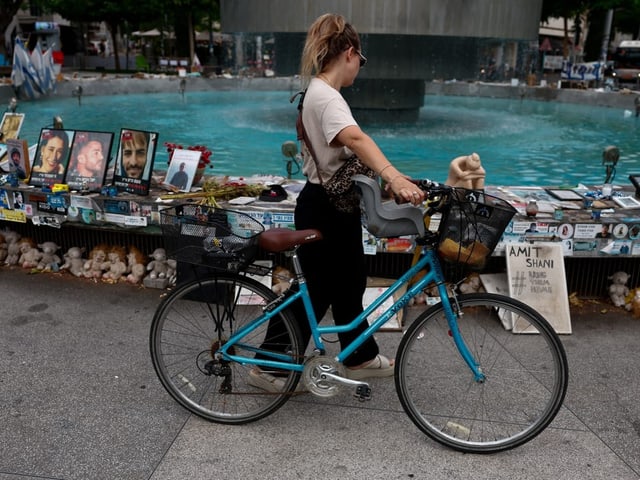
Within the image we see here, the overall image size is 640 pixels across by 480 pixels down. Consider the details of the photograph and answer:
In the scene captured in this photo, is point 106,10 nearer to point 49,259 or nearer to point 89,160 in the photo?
point 89,160

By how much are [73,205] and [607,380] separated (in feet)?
14.6

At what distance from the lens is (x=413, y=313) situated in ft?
17.0

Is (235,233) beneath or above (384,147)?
above

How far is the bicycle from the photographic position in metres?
3.12

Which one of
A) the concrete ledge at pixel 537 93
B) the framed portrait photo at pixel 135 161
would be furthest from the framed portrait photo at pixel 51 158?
the concrete ledge at pixel 537 93

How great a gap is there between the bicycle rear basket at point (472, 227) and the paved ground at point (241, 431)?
1.10 metres

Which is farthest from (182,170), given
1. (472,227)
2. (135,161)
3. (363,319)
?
(472,227)

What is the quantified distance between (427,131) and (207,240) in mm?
13418

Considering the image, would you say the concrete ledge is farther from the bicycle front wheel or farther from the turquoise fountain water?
the bicycle front wheel

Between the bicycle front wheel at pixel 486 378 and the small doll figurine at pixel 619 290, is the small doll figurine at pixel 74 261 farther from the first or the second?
the small doll figurine at pixel 619 290

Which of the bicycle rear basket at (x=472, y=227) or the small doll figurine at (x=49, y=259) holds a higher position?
the bicycle rear basket at (x=472, y=227)

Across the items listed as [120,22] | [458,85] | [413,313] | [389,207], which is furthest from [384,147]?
[120,22]

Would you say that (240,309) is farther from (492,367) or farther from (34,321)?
(34,321)

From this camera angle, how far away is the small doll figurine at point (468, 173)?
560cm
